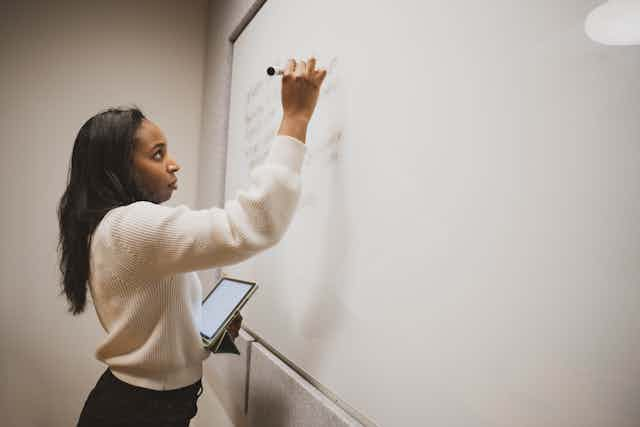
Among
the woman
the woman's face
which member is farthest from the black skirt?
the woman's face

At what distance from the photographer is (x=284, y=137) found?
0.57 meters

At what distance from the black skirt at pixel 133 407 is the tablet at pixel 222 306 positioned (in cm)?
12

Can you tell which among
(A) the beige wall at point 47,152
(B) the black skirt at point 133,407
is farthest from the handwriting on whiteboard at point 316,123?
(A) the beige wall at point 47,152

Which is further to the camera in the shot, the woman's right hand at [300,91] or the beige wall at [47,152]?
the beige wall at [47,152]

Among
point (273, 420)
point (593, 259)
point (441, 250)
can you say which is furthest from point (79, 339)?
point (593, 259)

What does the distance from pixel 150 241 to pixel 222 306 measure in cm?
32

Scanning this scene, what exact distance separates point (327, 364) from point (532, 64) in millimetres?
602

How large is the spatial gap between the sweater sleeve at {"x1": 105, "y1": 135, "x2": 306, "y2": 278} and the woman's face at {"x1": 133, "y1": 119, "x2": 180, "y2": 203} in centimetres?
14

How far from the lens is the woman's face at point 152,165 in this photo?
67 cm

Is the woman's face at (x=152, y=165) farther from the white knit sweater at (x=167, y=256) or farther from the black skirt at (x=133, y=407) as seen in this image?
the black skirt at (x=133, y=407)

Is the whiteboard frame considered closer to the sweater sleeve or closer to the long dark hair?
the sweater sleeve

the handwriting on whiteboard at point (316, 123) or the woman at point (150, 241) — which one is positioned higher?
the handwriting on whiteboard at point (316, 123)

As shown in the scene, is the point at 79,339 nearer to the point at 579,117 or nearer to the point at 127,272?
the point at 127,272

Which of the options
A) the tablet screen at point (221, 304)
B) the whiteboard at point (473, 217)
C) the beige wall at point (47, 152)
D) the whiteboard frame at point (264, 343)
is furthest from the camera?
the beige wall at point (47, 152)
